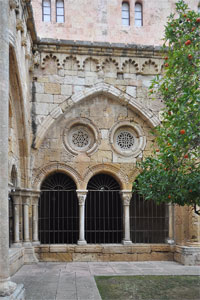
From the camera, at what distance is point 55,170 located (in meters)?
10.4

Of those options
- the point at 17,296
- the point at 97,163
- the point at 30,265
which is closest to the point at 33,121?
the point at 97,163

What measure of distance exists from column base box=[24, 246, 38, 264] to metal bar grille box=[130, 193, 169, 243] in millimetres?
2982

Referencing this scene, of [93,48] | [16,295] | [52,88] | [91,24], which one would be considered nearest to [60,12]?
[91,24]

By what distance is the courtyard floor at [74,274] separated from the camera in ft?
21.5

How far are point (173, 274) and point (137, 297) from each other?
2.23m

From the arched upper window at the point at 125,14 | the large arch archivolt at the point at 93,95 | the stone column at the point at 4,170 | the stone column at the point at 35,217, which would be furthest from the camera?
the arched upper window at the point at 125,14

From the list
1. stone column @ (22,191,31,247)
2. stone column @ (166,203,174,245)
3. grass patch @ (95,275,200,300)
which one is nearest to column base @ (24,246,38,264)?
stone column @ (22,191,31,247)

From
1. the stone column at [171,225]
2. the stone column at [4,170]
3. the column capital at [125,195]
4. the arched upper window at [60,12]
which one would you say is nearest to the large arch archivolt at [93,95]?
the column capital at [125,195]

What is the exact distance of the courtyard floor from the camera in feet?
21.5

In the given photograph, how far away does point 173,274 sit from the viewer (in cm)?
836

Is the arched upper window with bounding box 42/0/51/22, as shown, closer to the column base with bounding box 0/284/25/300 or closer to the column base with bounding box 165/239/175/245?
the column base with bounding box 165/239/175/245

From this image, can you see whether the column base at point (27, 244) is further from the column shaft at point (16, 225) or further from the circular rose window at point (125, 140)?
the circular rose window at point (125, 140)

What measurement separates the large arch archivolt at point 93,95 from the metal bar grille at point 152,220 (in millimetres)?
2485

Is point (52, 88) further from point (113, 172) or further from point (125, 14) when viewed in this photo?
point (125, 14)
